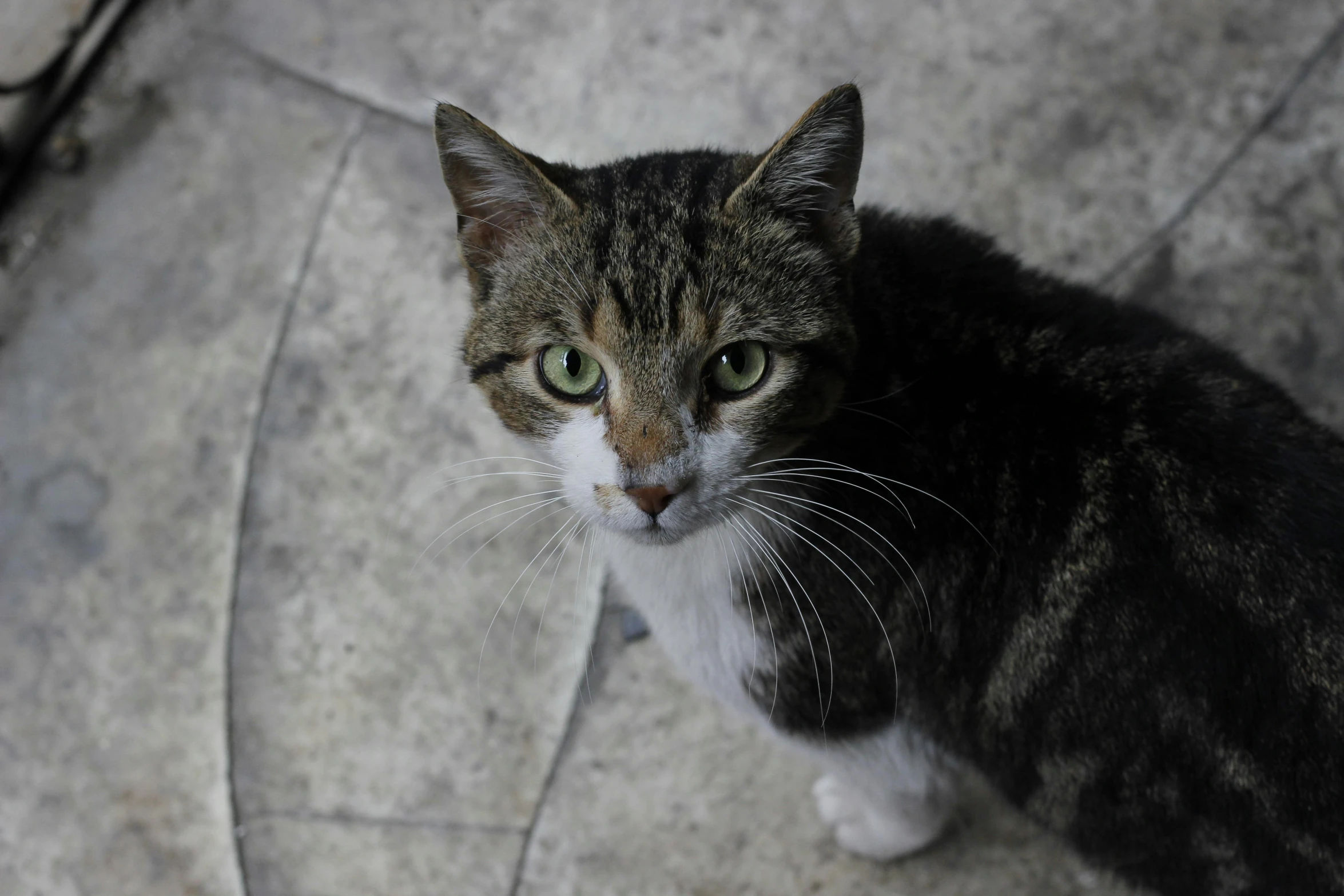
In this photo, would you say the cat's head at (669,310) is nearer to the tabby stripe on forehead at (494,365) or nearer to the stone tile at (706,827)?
the tabby stripe on forehead at (494,365)

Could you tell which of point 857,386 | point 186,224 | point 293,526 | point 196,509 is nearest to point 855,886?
point 857,386

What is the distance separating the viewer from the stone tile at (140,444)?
3004 mm

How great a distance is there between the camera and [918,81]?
3.58 metres

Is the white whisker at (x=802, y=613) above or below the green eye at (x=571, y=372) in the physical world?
below

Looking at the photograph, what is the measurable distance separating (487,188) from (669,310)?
0.43 metres

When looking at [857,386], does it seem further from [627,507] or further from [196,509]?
[196,509]

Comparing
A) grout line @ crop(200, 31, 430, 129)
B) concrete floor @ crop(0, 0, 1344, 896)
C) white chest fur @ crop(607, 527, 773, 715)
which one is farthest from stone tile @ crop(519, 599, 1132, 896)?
grout line @ crop(200, 31, 430, 129)

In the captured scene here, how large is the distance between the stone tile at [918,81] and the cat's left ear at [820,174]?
1617mm

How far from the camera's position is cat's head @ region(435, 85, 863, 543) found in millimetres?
1795

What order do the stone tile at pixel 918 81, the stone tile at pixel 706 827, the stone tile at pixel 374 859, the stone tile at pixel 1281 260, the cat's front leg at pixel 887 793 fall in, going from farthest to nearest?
1. the stone tile at pixel 918 81
2. the stone tile at pixel 1281 260
3. the stone tile at pixel 374 859
4. the stone tile at pixel 706 827
5. the cat's front leg at pixel 887 793

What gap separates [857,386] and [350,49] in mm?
2796

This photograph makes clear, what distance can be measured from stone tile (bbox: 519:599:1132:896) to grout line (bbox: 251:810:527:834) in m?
0.12

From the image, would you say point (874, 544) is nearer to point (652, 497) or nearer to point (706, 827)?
point (652, 497)

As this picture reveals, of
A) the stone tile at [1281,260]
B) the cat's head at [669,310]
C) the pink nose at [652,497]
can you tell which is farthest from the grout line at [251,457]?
the stone tile at [1281,260]
